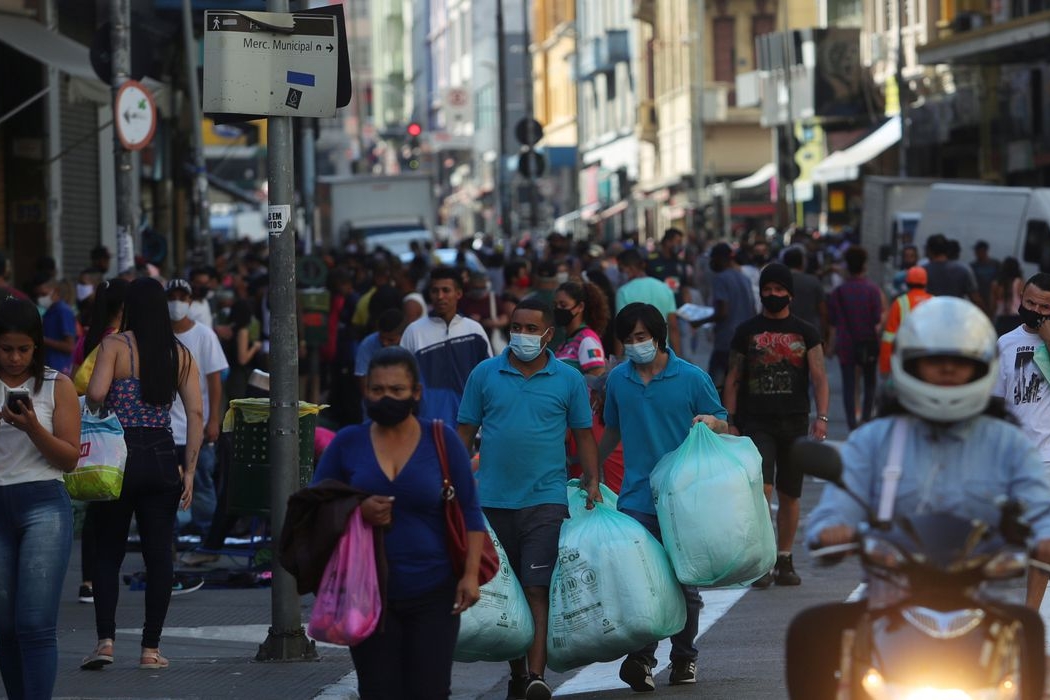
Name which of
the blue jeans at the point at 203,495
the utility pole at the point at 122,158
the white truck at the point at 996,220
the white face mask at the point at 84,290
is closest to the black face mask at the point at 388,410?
the blue jeans at the point at 203,495

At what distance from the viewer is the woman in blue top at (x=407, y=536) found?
20.3 ft

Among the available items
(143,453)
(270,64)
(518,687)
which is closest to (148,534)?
(143,453)

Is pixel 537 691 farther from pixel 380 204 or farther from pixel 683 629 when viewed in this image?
pixel 380 204

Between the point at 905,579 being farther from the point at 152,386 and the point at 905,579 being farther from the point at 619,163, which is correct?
the point at 619,163

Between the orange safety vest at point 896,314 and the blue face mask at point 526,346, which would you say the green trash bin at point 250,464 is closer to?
the blue face mask at point 526,346

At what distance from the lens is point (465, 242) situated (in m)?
41.0

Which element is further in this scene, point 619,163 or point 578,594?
point 619,163

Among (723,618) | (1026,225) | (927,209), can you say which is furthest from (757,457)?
(927,209)

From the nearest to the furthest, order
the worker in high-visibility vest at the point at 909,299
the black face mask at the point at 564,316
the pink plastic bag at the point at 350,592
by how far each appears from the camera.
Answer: the pink plastic bag at the point at 350,592 → the black face mask at the point at 564,316 → the worker in high-visibility vest at the point at 909,299

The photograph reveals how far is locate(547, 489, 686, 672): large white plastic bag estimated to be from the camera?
27.3 feet

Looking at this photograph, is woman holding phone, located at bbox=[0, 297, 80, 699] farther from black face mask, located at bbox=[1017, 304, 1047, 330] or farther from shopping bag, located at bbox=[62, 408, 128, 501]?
black face mask, located at bbox=[1017, 304, 1047, 330]

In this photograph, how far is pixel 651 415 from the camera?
351 inches

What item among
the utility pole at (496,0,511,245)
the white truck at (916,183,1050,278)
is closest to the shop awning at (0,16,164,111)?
the white truck at (916,183,1050,278)

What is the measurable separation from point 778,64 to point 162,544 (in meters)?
48.6
